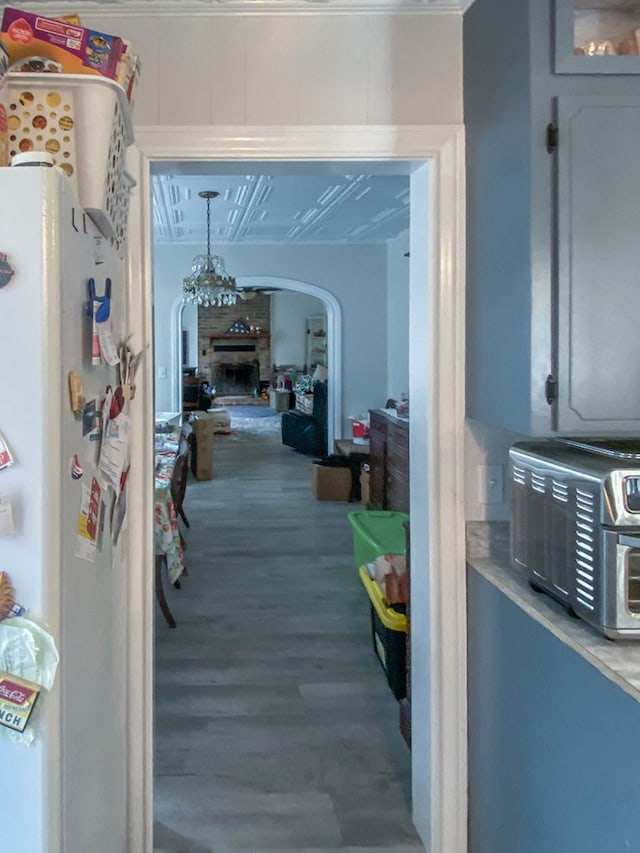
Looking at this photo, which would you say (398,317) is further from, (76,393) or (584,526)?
(76,393)

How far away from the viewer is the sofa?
8750 millimetres

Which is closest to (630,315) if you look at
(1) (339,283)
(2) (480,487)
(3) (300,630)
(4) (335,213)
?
(2) (480,487)

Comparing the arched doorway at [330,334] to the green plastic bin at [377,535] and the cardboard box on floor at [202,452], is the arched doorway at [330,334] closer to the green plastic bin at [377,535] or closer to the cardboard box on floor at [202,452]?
the cardboard box on floor at [202,452]

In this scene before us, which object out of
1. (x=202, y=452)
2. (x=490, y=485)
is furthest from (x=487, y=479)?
(x=202, y=452)

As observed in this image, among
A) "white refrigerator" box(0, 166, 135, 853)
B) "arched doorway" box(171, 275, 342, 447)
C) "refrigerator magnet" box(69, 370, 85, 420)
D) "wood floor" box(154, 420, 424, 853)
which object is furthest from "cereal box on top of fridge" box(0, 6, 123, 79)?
"arched doorway" box(171, 275, 342, 447)

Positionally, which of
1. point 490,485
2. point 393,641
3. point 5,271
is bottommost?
point 393,641

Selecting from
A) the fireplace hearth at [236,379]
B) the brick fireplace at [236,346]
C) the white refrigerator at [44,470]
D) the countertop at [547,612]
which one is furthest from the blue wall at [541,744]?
the fireplace hearth at [236,379]

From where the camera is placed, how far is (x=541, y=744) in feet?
4.75

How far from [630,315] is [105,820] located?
5.23ft

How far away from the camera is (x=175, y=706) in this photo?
2.90m

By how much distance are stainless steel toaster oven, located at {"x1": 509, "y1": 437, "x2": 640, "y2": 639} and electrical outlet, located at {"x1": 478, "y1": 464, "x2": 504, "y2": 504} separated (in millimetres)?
283

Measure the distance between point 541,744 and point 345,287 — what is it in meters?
6.66

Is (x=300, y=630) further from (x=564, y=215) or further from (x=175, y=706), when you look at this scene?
(x=564, y=215)

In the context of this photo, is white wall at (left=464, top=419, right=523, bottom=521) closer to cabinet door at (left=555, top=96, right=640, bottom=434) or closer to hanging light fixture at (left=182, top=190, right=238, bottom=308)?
cabinet door at (left=555, top=96, right=640, bottom=434)
